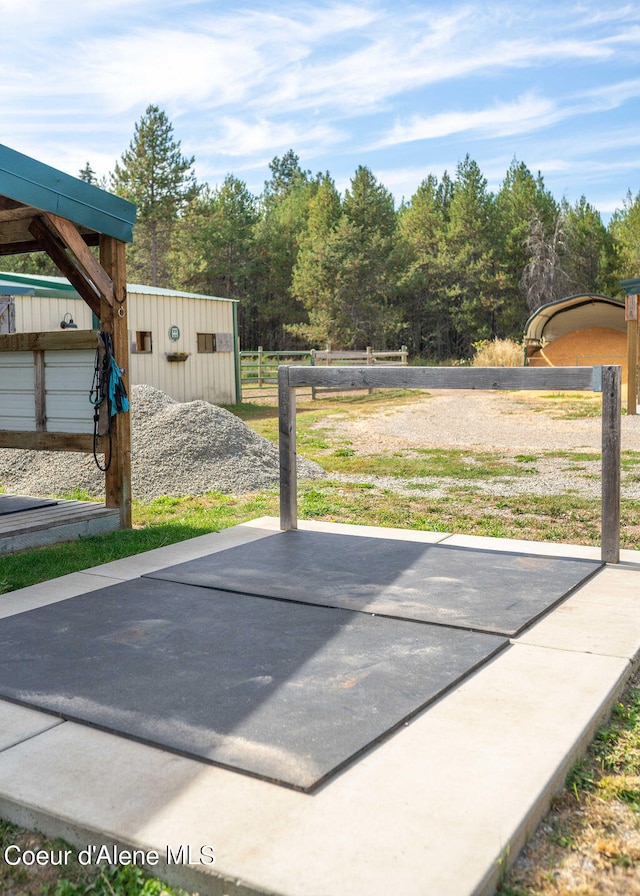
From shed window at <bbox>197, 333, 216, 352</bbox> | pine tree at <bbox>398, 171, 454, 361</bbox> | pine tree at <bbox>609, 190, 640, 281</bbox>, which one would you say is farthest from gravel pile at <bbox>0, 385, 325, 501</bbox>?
pine tree at <bbox>609, 190, 640, 281</bbox>

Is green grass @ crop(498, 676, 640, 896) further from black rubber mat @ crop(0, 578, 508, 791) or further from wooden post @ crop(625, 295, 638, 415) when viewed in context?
wooden post @ crop(625, 295, 638, 415)

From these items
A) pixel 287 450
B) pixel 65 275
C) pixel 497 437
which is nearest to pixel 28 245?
pixel 65 275

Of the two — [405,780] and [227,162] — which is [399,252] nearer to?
[227,162]

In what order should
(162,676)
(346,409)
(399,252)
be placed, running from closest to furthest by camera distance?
(162,676)
(346,409)
(399,252)

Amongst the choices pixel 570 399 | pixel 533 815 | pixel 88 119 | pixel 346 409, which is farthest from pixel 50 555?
pixel 88 119

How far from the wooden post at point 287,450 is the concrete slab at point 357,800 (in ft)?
9.88

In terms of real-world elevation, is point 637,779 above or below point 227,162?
below

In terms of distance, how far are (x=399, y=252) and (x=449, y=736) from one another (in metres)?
38.4

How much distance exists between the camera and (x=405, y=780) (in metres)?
2.33

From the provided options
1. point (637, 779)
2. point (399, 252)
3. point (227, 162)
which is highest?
point (227, 162)

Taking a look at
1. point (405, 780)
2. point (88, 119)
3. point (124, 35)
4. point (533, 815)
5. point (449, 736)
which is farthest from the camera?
point (88, 119)

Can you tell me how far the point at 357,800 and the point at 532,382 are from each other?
3130 mm

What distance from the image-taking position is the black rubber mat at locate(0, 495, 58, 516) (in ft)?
20.8

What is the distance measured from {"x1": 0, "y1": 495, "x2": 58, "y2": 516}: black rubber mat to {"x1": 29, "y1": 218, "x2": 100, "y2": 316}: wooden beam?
62.5 inches
